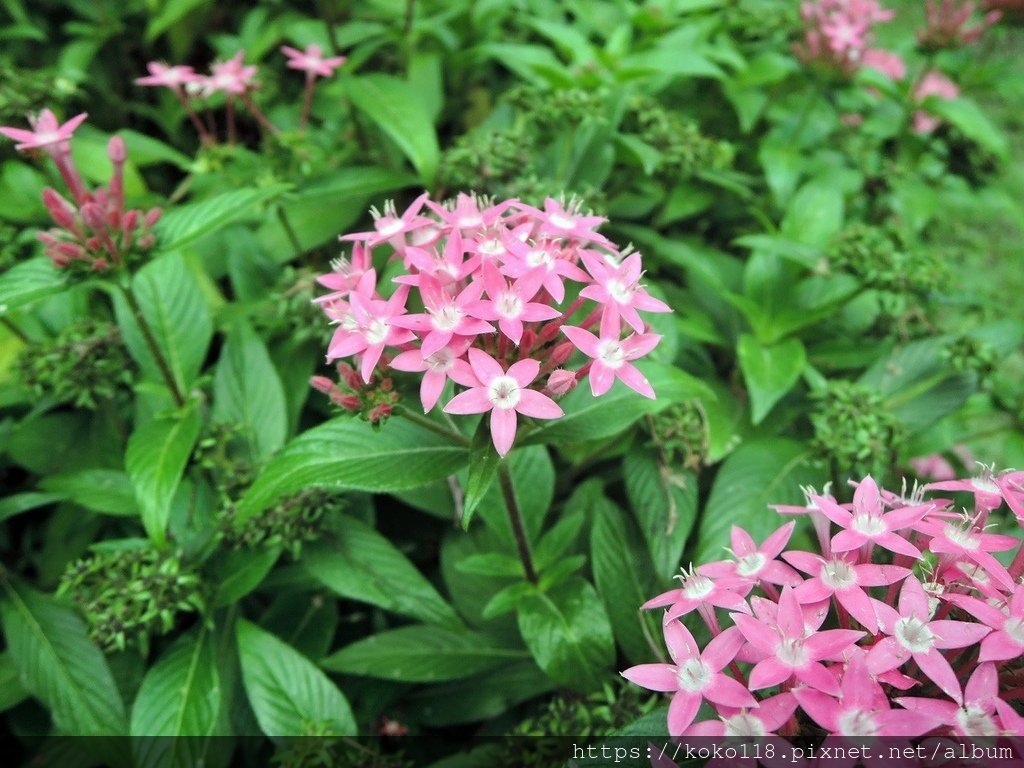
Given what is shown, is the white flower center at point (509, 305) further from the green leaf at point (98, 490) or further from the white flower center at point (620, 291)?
the green leaf at point (98, 490)

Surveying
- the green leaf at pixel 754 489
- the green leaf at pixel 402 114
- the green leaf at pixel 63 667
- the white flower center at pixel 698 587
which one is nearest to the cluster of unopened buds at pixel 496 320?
the white flower center at pixel 698 587

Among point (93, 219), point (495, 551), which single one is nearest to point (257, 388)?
point (93, 219)

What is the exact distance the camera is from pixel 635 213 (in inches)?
77.6

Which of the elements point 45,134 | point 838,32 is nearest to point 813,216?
point 838,32

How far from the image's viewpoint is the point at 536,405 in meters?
0.85

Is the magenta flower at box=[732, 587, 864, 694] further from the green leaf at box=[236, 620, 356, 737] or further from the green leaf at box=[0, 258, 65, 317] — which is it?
the green leaf at box=[0, 258, 65, 317]

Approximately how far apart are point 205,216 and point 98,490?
2.03 feet

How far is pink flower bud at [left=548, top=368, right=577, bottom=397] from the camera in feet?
2.91

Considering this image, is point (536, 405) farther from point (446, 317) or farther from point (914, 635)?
point (914, 635)

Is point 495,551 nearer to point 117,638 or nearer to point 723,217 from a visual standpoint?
point 117,638

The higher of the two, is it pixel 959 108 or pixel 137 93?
pixel 959 108

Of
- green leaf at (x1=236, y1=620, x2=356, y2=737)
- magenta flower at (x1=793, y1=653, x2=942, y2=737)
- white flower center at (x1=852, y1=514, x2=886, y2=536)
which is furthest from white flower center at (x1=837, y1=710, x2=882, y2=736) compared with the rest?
green leaf at (x1=236, y1=620, x2=356, y2=737)

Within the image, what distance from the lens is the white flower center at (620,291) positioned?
3.08 feet

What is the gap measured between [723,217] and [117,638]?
1.94m
